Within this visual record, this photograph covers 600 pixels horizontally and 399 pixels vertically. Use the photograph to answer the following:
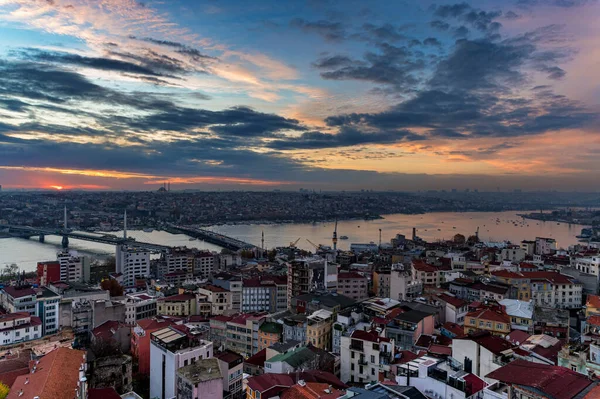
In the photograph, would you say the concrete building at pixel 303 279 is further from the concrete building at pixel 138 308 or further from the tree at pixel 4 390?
the tree at pixel 4 390

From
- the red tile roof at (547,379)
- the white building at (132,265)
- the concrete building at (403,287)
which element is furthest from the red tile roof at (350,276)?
the white building at (132,265)

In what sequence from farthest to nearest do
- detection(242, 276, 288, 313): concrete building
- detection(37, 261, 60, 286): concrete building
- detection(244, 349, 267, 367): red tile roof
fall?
detection(37, 261, 60, 286): concrete building → detection(242, 276, 288, 313): concrete building → detection(244, 349, 267, 367): red tile roof

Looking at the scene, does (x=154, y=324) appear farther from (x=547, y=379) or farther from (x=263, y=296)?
(x=547, y=379)

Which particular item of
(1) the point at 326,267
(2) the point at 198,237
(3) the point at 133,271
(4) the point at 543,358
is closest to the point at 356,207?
(2) the point at 198,237

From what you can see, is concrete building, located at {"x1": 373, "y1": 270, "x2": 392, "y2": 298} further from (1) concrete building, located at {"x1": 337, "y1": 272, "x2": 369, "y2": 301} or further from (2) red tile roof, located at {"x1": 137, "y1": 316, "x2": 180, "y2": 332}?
(2) red tile roof, located at {"x1": 137, "y1": 316, "x2": 180, "y2": 332}

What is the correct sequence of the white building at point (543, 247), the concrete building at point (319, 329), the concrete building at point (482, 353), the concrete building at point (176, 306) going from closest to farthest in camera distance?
the concrete building at point (482, 353)
the concrete building at point (319, 329)
the concrete building at point (176, 306)
the white building at point (543, 247)

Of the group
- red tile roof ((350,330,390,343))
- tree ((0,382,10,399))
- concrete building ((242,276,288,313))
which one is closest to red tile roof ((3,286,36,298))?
concrete building ((242,276,288,313))

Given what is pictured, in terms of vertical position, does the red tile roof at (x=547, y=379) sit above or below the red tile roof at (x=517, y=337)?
above
